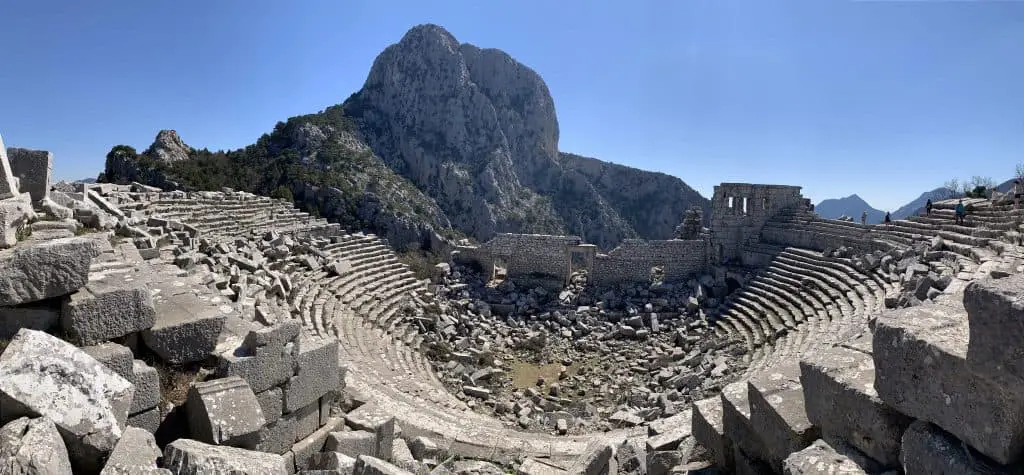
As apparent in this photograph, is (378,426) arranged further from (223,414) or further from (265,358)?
(223,414)

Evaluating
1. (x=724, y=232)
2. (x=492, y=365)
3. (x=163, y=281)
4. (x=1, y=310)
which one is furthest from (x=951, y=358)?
(x=724, y=232)

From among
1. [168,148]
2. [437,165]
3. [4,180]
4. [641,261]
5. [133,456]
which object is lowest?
[133,456]

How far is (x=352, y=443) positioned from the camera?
5.99 meters

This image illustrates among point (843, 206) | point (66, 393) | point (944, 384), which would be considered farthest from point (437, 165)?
point (843, 206)

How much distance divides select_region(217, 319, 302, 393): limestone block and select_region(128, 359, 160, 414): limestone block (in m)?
0.62

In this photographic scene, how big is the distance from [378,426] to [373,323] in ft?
28.7

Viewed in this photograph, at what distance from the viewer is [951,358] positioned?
2848 mm

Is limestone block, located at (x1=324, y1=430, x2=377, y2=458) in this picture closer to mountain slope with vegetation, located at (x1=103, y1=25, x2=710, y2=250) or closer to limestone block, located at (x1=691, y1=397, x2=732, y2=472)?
limestone block, located at (x1=691, y1=397, x2=732, y2=472)

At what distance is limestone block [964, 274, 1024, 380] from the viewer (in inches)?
98.1

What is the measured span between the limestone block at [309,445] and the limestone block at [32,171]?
673 cm

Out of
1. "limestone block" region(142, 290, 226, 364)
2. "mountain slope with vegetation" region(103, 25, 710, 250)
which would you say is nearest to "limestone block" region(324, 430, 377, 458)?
"limestone block" region(142, 290, 226, 364)

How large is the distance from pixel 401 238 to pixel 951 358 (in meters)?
34.0

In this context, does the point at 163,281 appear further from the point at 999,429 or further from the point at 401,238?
the point at 401,238

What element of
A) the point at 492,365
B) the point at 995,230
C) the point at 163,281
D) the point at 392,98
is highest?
the point at 392,98
